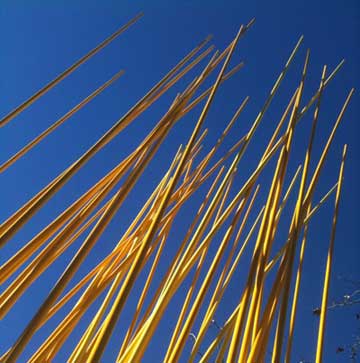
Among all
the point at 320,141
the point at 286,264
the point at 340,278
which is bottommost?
the point at 286,264

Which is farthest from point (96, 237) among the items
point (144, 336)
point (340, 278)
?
point (340, 278)

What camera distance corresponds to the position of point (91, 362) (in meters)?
0.30

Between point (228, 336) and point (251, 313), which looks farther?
point (228, 336)

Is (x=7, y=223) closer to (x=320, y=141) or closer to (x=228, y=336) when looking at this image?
(x=228, y=336)

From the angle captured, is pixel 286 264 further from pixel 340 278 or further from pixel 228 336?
pixel 340 278

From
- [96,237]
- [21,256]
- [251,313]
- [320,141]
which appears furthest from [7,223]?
[320,141]

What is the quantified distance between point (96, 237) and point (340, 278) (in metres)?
2.10

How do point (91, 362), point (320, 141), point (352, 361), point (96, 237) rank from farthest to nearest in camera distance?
point (320, 141)
point (352, 361)
point (96, 237)
point (91, 362)

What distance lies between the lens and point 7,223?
527mm

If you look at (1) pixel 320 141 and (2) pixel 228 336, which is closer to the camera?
(2) pixel 228 336

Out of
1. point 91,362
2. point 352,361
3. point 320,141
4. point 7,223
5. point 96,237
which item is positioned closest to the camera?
point 91,362

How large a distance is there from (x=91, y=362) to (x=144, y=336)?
0.10 metres

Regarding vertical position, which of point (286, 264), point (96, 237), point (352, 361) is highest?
point (352, 361)

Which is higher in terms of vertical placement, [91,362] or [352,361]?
[352,361]
